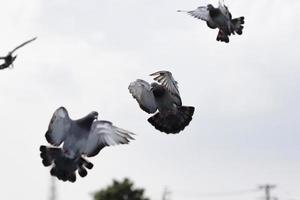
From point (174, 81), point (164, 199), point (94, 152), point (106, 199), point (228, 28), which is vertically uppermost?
point (164, 199)

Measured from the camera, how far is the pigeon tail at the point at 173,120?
25.5 feet

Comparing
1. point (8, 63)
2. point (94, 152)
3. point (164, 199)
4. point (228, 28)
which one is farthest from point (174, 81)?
point (164, 199)

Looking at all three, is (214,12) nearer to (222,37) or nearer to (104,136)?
(222,37)

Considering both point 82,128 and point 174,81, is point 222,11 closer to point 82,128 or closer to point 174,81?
point 174,81

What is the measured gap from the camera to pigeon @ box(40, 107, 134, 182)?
22.8 ft

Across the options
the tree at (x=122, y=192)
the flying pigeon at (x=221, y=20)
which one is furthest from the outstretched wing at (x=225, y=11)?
the tree at (x=122, y=192)

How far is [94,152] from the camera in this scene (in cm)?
698

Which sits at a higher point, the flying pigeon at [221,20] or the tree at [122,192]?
the tree at [122,192]

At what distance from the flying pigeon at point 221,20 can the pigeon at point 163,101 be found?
674 millimetres

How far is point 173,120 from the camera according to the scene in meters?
7.99

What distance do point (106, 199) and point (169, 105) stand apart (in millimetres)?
46551

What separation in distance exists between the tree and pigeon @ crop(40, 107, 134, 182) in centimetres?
4609

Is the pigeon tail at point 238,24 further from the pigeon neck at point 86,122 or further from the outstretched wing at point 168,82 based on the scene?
the pigeon neck at point 86,122

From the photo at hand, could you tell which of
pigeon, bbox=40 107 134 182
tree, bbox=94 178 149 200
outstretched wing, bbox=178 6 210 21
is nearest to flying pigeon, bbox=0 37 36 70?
pigeon, bbox=40 107 134 182
